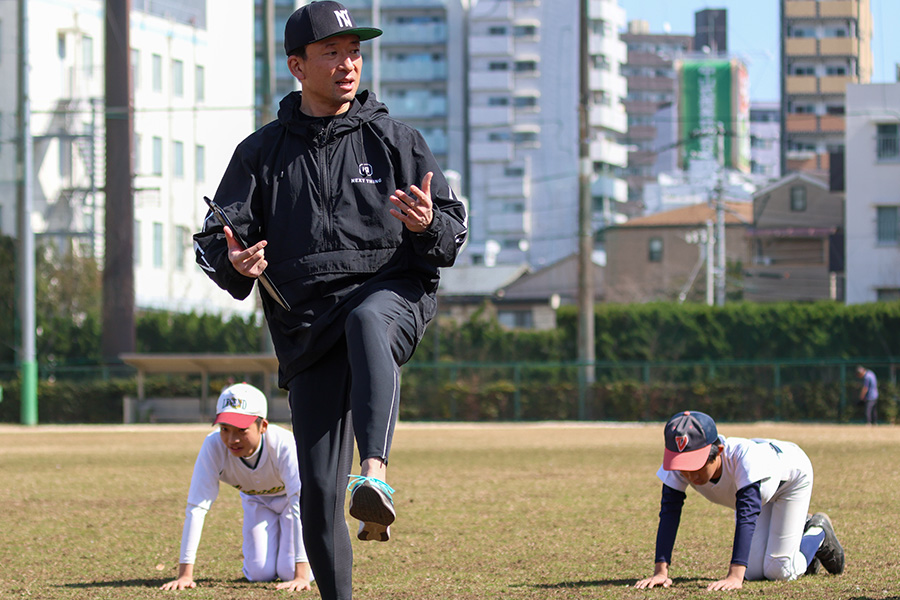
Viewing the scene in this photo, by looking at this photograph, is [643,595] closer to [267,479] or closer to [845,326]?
[267,479]

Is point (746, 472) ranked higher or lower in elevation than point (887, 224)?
lower

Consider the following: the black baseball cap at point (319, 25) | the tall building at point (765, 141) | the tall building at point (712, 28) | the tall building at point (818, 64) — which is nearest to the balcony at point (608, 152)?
the tall building at point (818, 64)

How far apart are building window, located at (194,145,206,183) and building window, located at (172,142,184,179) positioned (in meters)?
0.60

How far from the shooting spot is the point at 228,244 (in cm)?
386

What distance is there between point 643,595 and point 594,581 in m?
0.66

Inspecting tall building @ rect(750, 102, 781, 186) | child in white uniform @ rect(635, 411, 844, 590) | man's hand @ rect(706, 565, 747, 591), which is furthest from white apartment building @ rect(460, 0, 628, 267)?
man's hand @ rect(706, 565, 747, 591)

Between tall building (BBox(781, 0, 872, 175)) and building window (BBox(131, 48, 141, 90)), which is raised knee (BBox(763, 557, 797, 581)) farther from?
tall building (BBox(781, 0, 872, 175))

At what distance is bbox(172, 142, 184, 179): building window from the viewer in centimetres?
5125

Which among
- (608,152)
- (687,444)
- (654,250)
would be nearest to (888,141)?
(654,250)

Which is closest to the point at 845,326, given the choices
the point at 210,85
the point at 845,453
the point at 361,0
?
the point at 845,453

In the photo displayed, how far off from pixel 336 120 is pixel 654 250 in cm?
6255

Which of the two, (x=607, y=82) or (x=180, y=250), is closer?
(x=180, y=250)

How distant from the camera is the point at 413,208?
374 centimetres

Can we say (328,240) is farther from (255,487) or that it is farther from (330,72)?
(255,487)
